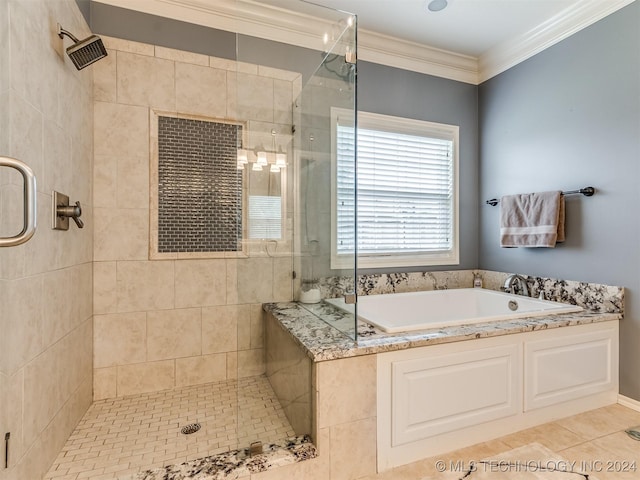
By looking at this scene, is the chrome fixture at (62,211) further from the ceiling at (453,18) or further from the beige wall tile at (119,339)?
the ceiling at (453,18)

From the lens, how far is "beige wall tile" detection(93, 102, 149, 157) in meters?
2.15

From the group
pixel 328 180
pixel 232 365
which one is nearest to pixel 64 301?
pixel 232 365

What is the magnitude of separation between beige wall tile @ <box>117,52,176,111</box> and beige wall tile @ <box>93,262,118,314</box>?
43.9 inches

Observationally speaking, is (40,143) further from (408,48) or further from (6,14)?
(408,48)

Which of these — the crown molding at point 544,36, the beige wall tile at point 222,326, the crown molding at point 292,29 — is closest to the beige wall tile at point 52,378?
the beige wall tile at point 222,326

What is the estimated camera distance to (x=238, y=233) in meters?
2.42

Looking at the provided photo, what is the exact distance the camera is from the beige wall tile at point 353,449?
1464 mm

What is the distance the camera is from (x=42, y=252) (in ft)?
4.85

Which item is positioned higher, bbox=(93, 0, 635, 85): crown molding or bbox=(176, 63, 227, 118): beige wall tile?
bbox=(93, 0, 635, 85): crown molding

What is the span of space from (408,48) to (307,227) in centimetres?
198

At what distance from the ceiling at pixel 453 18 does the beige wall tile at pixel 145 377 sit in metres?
2.57

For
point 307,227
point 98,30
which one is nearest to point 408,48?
point 307,227

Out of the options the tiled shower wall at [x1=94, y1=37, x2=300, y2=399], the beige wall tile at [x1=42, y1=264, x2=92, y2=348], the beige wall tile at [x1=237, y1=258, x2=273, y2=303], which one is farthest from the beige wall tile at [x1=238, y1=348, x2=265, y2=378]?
the beige wall tile at [x1=42, y1=264, x2=92, y2=348]

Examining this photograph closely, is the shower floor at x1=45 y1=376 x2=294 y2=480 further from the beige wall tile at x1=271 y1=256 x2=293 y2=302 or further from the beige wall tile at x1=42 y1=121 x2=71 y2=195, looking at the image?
the beige wall tile at x1=42 y1=121 x2=71 y2=195
